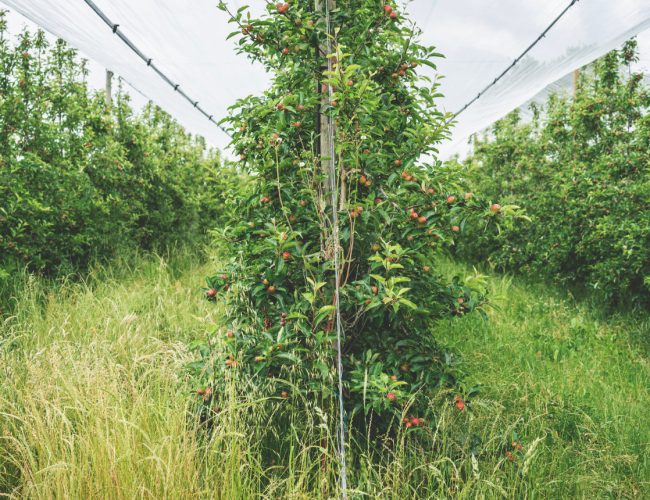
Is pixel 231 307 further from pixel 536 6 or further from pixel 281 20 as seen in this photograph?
pixel 536 6

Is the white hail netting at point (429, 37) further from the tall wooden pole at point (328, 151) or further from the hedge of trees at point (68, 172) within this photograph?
the hedge of trees at point (68, 172)

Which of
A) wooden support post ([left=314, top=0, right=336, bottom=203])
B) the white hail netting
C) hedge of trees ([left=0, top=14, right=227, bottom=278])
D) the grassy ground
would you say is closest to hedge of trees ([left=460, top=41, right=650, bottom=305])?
the grassy ground

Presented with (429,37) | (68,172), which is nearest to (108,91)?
Result: (68,172)

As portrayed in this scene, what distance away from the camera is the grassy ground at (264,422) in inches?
59.6

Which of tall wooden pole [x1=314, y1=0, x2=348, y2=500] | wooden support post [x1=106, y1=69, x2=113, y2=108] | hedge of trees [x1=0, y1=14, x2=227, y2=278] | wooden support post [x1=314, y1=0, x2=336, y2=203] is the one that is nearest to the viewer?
tall wooden pole [x1=314, y1=0, x2=348, y2=500]

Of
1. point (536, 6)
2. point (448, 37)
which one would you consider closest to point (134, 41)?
point (448, 37)

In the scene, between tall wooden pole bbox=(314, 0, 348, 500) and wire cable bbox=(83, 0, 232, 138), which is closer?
tall wooden pole bbox=(314, 0, 348, 500)

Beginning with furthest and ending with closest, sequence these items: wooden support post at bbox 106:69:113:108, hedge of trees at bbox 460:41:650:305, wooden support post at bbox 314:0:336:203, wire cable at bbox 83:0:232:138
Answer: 1. wooden support post at bbox 106:69:113:108
2. hedge of trees at bbox 460:41:650:305
3. wire cable at bbox 83:0:232:138
4. wooden support post at bbox 314:0:336:203

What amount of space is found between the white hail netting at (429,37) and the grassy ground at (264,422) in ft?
4.51

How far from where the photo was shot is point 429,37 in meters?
2.67

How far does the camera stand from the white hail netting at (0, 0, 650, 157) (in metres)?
2.30

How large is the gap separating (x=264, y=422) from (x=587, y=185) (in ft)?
12.7

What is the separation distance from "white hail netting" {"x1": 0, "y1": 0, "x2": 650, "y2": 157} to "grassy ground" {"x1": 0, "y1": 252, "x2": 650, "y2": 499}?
137cm

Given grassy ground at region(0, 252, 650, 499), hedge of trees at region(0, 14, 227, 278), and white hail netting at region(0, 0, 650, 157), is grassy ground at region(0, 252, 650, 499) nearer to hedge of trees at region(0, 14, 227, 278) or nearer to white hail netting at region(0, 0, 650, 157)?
hedge of trees at region(0, 14, 227, 278)
